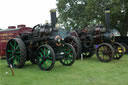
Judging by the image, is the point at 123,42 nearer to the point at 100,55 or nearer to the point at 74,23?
the point at 100,55

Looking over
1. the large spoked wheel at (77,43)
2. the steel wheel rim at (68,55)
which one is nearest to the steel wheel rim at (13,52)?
the steel wheel rim at (68,55)

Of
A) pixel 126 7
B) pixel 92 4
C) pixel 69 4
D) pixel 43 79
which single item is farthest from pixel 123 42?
pixel 69 4

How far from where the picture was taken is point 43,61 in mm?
5840

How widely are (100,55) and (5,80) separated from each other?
5064 millimetres

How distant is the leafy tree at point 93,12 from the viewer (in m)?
15.5

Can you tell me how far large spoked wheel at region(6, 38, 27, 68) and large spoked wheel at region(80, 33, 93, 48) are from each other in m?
3.64

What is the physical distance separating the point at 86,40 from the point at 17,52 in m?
3.91

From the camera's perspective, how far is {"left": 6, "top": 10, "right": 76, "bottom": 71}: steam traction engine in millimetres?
5863

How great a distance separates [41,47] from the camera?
230 inches

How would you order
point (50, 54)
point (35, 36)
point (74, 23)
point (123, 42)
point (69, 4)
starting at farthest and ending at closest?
point (69, 4)
point (74, 23)
point (123, 42)
point (35, 36)
point (50, 54)

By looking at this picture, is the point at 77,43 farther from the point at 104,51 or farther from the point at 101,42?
the point at 104,51

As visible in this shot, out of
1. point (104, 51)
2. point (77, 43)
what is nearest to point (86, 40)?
point (77, 43)

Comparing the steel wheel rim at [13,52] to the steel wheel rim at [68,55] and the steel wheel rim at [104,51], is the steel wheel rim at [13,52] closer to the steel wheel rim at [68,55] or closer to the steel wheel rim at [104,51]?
the steel wheel rim at [68,55]

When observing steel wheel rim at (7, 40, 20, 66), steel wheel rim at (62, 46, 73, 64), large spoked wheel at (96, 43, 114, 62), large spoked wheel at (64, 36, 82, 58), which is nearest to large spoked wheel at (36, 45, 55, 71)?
steel wheel rim at (7, 40, 20, 66)
